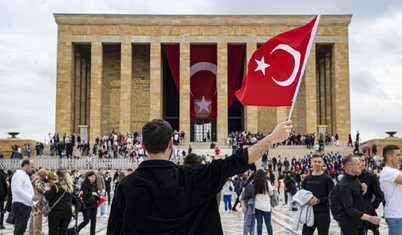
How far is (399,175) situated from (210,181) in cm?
315

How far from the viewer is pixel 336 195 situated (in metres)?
Result: 5.07

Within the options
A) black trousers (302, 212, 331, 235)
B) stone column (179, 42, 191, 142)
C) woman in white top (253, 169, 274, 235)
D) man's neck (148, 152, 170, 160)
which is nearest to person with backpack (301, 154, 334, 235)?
black trousers (302, 212, 331, 235)

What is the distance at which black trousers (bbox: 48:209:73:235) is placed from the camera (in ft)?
20.2

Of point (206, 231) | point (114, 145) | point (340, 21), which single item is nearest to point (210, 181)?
point (206, 231)

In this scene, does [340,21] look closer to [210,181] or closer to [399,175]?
[399,175]

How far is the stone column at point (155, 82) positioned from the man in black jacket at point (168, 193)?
3358 centimetres

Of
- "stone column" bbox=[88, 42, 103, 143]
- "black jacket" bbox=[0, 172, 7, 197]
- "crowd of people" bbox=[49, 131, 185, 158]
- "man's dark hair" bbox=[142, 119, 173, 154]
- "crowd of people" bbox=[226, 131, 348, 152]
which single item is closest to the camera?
"man's dark hair" bbox=[142, 119, 173, 154]

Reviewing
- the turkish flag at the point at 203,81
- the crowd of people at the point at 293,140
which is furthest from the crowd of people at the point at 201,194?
the turkish flag at the point at 203,81

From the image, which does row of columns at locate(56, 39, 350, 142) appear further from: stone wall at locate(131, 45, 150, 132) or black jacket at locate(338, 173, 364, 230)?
black jacket at locate(338, 173, 364, 230)

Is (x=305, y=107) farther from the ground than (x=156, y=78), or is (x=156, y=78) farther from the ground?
(x=156, y=78)

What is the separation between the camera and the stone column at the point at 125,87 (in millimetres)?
35875

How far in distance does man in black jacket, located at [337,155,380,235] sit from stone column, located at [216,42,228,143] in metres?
30.4

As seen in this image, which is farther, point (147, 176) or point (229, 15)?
point (229, 15)

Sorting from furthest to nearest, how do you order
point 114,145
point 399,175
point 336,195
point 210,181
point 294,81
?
point 114,145, point 336,195, point 399,175, point 294,81, point 210,181
